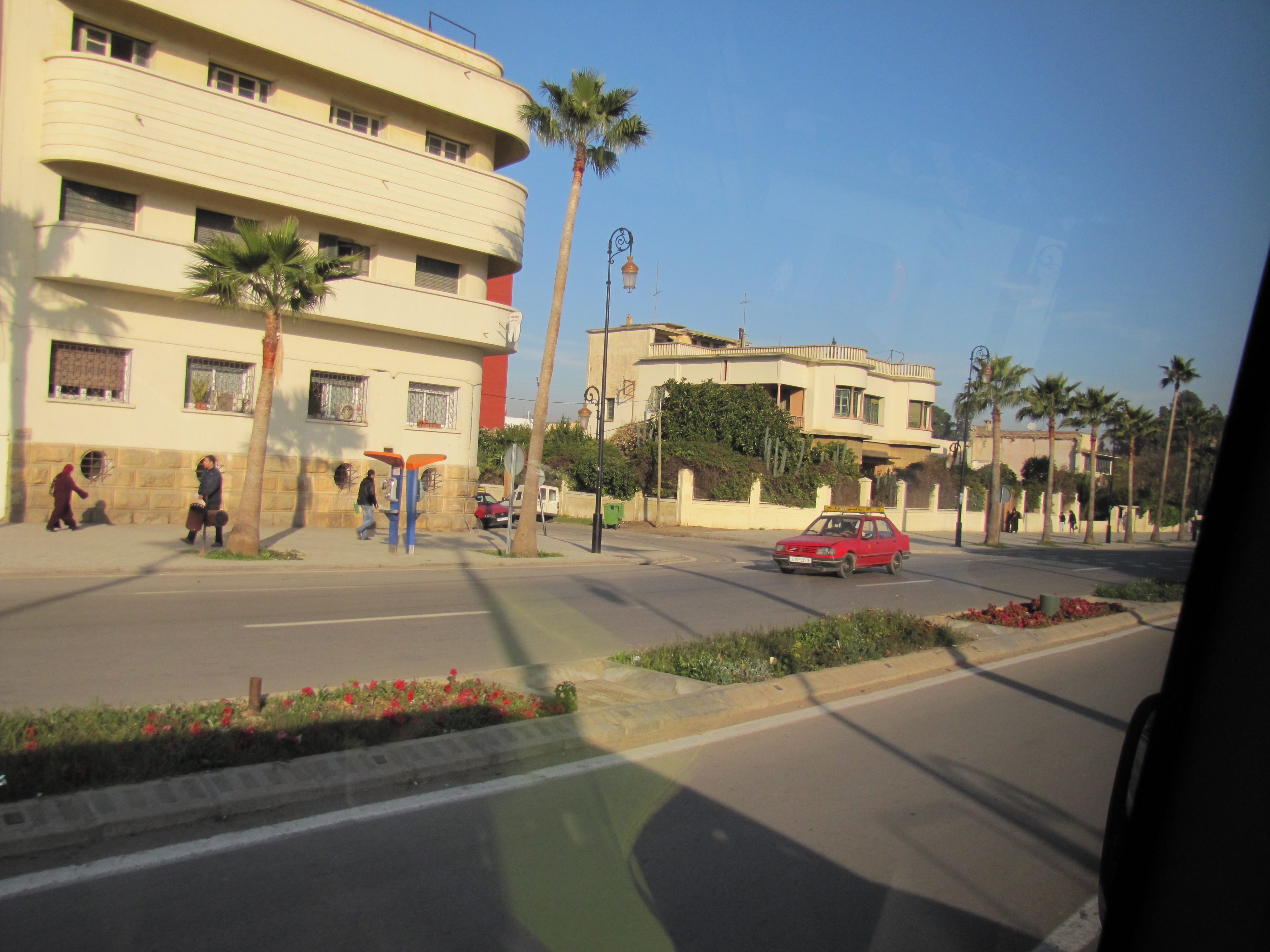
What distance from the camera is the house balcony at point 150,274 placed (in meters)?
20.8

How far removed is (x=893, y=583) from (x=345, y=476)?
49.1 feet

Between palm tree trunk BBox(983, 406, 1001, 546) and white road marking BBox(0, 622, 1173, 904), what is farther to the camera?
palm tree trunk BBox(983, 406, 1001, 546)

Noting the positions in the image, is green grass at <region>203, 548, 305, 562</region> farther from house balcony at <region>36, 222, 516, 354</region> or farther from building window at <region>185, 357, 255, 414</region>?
house balcony at <region>36, 222, 516, 354</region>

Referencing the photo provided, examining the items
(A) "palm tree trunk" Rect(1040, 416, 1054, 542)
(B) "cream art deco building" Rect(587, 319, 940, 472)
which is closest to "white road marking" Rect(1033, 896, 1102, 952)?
(B) "cream art deco building" Rect(587, 319, 940, 472)

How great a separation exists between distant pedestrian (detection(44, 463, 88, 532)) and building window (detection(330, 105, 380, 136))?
39.0 feet

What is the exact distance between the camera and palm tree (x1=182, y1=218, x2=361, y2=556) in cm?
1764

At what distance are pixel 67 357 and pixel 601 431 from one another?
13021 millimetres

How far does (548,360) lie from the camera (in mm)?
23125

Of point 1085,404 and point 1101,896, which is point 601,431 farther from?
point 1085,404

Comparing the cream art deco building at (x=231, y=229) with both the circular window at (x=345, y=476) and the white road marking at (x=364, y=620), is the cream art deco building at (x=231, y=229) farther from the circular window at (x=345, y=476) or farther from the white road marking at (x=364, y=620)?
the white road marking at (x=364, y=620)

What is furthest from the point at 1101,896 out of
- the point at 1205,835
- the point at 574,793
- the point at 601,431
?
the point at 601,431

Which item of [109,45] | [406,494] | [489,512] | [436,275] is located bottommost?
[489,512]

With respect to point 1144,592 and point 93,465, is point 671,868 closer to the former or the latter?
point 1144,592

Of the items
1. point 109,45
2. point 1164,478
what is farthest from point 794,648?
point 1164,478
